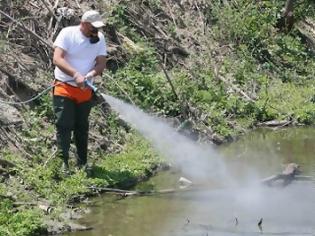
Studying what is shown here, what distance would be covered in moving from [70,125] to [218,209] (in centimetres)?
176

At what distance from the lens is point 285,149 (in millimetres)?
10258

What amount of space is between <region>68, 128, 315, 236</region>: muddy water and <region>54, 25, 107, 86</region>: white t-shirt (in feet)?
4.39

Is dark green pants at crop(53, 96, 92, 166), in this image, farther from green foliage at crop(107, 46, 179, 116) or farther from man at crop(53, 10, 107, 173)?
green foliage at crop(107, 46, 179, 116)

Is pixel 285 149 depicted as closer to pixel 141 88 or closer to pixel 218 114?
pixel 218 114

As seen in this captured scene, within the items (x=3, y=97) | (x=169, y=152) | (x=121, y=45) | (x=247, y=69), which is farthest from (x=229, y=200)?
(x=247, y=69)

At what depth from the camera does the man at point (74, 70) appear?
7.46m

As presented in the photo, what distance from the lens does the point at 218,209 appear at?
7.14m

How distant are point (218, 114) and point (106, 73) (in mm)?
1881

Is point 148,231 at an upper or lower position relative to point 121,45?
lower

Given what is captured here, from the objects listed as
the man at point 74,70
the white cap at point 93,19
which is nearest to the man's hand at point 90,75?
the man at point 74,70

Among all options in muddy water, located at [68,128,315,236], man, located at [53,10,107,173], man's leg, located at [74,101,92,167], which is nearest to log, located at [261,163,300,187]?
muddy water, located at [68,128,315,236]

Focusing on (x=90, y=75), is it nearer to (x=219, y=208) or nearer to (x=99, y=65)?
(x=99, y=65)

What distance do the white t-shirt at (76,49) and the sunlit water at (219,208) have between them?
4.37 ft

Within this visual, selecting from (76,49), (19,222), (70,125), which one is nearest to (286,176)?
(70,125)
